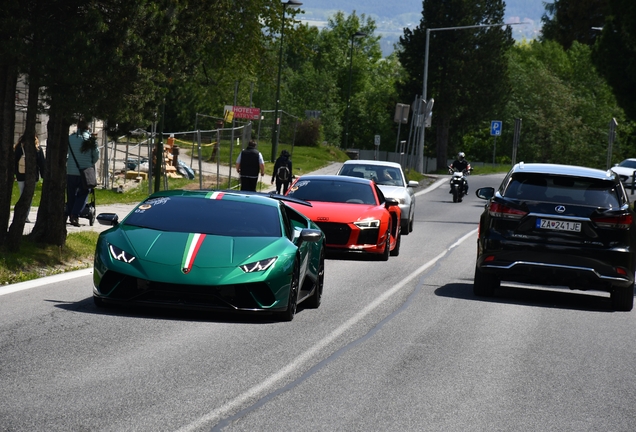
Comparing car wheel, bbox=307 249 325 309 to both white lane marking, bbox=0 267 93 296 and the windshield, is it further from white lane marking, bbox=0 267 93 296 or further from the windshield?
the windshield

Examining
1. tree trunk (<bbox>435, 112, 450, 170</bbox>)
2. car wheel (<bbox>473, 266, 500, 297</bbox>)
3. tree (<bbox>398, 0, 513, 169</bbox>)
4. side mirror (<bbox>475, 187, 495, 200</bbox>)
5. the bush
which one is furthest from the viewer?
tree trunk (<bbox>435, 112, 450, 170</bbox>)

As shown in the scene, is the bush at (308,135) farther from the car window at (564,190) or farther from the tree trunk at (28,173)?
the car window at (564,190)

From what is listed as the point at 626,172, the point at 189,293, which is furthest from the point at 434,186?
the point at 189,293

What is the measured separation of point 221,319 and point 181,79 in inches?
227

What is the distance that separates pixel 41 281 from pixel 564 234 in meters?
5.94

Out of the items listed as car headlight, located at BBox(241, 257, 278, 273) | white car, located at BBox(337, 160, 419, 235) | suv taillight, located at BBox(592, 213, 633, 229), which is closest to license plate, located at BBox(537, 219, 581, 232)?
suv taillight, located at BBox(592, 213, 633, 229)

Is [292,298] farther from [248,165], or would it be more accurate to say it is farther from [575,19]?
[575,19]

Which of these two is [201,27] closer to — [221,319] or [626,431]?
[221,319]

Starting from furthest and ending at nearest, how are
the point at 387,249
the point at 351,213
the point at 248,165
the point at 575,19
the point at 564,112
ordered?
the point at 575,19, the point at 564,112, the point at 248,165, the point at 387,249, the point at 351,213

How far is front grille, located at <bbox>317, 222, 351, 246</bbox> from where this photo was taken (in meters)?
18.8

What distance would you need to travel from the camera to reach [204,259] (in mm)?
10695

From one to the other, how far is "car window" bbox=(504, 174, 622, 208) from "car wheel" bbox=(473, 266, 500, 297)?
107 centimetres

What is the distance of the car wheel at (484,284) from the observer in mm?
14781

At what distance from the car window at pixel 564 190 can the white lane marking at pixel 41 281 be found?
5.18 meters
